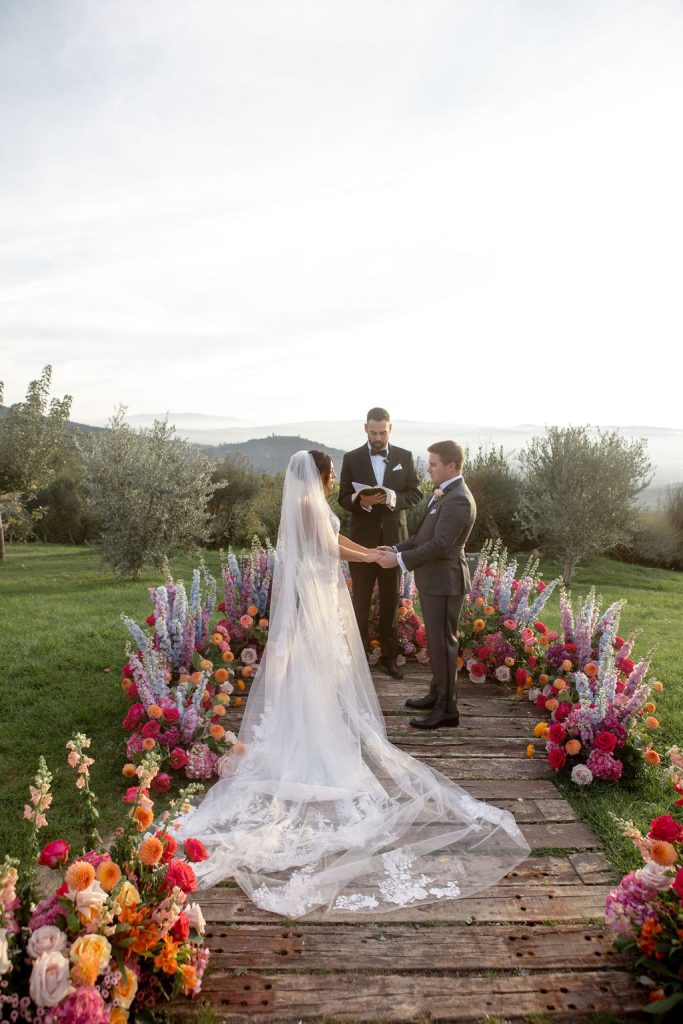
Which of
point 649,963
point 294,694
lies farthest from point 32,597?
point 649,963

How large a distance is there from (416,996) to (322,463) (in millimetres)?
3976

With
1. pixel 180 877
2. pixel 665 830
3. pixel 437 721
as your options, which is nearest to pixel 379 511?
pixel 437 721

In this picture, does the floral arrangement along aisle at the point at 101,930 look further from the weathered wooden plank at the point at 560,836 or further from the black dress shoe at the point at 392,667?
the black dress shoe at the point at 392,667

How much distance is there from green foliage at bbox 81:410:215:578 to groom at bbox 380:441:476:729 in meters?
7.43

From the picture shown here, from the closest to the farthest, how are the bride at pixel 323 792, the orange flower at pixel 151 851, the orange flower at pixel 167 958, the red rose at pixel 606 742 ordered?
the orange flower at pixel 151 851 < the orange flower at pixel 167 958 < the bride at pixel 323 792 < the red rose at pixel 606 742

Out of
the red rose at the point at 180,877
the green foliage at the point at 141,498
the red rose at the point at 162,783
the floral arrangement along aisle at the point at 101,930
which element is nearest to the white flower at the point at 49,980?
the floral arrangement along aisle at the point at 101,930

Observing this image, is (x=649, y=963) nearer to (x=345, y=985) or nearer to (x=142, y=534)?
(x=345, y=985)

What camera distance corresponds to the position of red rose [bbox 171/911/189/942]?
3.08 m

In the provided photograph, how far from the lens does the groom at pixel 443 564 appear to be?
5.98 metres

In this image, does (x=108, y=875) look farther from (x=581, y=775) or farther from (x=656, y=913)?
(x=581, y=775)

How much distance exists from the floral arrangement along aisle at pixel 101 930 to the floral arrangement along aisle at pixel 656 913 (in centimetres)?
210

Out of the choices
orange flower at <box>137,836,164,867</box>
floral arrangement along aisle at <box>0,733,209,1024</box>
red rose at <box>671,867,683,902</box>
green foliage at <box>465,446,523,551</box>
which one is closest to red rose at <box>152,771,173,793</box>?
floral arrangement along aisle at <box>0,733,209,1024</box>

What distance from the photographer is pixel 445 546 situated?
5953 mm

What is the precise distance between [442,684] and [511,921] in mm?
2699
